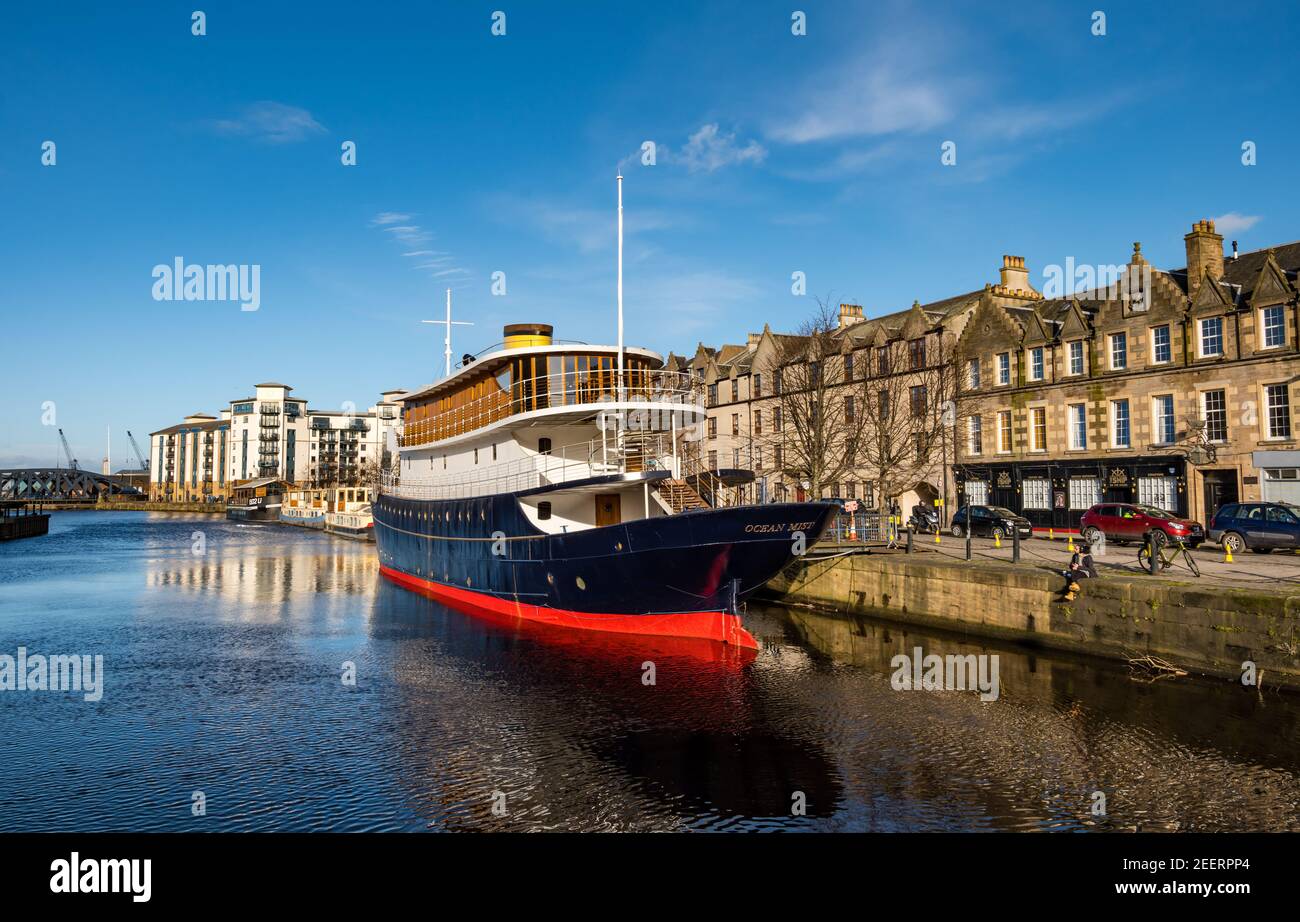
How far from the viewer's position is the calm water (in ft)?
37.9

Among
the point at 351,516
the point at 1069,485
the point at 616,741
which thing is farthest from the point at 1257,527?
the point at 351,516

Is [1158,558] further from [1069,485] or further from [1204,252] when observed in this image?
[1204,252]

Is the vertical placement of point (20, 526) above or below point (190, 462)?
below

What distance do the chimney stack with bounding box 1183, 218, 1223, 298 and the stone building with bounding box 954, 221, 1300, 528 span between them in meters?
0.06

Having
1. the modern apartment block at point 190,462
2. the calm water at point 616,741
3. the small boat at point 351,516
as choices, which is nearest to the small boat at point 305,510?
the small boat at point 351,516

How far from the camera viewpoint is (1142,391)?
114ft

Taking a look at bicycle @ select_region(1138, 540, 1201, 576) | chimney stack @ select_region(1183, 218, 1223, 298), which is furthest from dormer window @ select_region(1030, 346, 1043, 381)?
bicycle @ select_region(1138, 540, 1201, 576)

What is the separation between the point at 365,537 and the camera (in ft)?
263

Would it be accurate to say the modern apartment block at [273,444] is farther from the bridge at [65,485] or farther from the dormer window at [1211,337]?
the dormer window at [1211,337]

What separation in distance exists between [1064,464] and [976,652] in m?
19.8

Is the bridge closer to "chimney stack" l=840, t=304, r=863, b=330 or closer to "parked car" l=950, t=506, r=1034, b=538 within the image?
"chimney stack" l=840, t=304, r=863, b=330

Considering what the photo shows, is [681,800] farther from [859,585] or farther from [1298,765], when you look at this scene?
[859,585]

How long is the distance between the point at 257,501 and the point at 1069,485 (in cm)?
11675

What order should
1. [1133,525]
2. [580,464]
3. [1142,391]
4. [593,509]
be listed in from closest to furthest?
[593,509], [580,464], [1133,525], [1142,391]
